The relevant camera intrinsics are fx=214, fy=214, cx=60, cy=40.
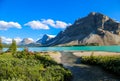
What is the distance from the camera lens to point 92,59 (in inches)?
1813

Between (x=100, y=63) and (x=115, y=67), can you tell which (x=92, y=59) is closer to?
(x=100, y=63)

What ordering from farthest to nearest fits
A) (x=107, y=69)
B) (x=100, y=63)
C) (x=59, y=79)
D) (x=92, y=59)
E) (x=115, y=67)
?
(x=92, y=59) → (x=100, y=63) → (x=107, y=69) → (x=115, y=67) → (x=59, y=79)

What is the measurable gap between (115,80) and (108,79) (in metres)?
1.04

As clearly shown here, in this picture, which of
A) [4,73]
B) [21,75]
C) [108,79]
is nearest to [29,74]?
[21,75]

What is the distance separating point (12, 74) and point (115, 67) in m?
18.2

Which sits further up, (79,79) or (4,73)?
→ (4,73)

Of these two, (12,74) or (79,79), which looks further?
(79,79)

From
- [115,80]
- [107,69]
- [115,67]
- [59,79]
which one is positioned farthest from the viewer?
[107,69]

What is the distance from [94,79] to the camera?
1080 inches

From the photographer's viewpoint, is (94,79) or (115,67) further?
(115,67)

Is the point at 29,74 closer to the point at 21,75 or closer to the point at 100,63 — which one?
the point at 21,75

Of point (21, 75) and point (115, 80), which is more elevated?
point (21, 75)

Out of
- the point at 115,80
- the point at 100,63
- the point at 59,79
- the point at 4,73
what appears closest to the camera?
the point at 4,73

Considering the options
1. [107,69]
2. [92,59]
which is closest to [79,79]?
[107,69]
